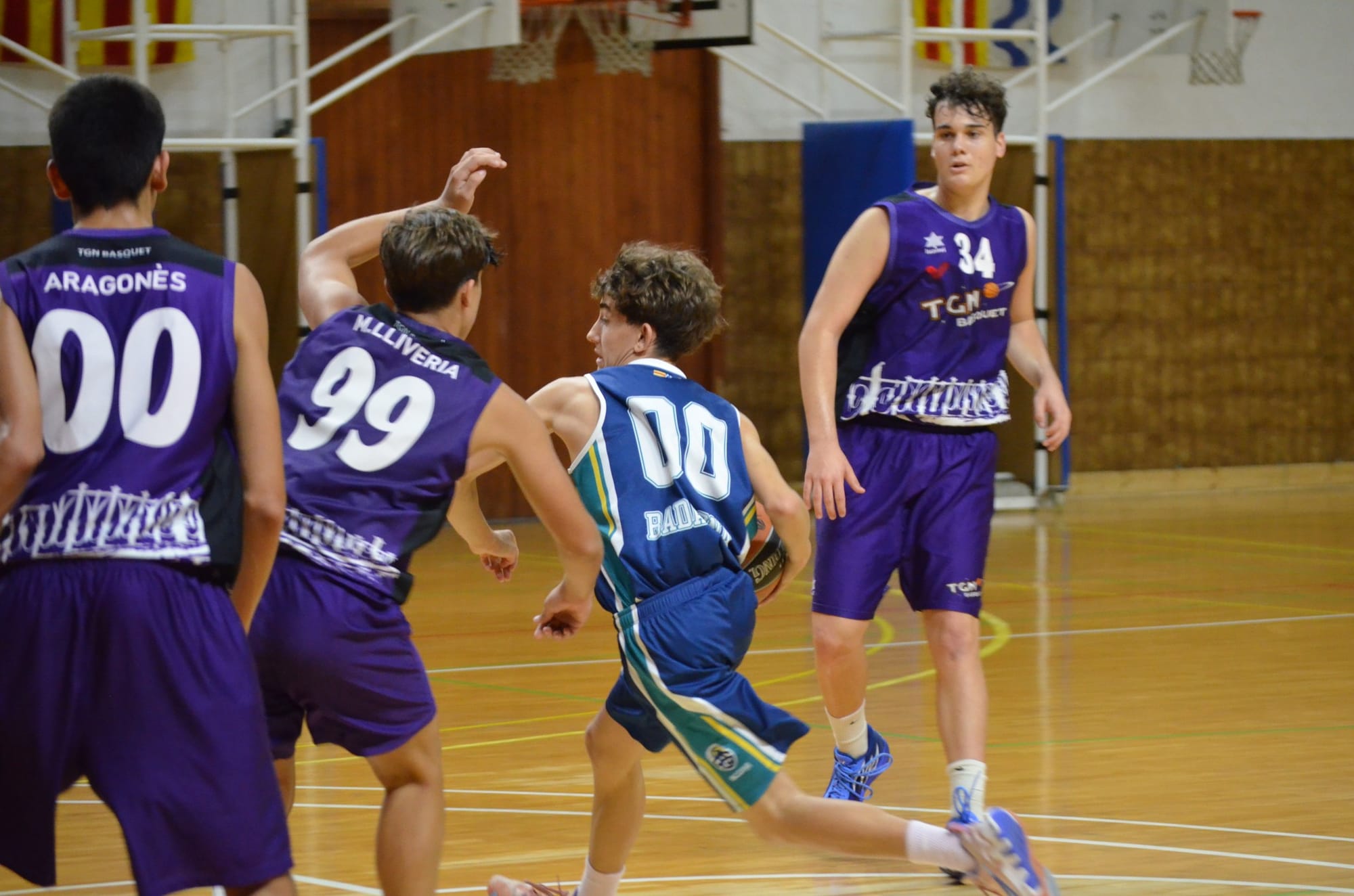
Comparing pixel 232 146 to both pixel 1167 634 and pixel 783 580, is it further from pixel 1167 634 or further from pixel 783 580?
pixel 783 580

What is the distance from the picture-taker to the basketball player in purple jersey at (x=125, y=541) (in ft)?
8.72

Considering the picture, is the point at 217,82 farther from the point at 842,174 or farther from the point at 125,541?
the point at 125,541

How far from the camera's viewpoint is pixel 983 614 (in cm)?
844

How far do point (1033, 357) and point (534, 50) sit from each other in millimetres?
7635

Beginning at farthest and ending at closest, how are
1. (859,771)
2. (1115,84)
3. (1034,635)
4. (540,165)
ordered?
(1115,84) → (540,165) → (1034,635) → (859,771)

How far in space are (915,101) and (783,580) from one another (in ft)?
33.0

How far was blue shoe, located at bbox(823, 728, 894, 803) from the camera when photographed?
15.3 feet

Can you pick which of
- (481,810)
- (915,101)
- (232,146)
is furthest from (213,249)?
(481,810)

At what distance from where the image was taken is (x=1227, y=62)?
1429 cm

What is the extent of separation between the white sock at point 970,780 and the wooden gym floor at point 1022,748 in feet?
0.69

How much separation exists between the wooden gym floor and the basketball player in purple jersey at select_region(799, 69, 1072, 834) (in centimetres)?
47

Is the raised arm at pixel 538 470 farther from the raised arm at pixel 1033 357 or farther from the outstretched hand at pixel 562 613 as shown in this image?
the raised arm at pixel 1033 357

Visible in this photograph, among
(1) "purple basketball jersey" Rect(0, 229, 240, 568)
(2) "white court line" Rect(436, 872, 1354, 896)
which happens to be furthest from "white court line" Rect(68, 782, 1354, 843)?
(1) "purple basketball jersey" Rect(0, 229, 240, 568)

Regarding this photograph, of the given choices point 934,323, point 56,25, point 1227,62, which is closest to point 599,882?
point 934,323
